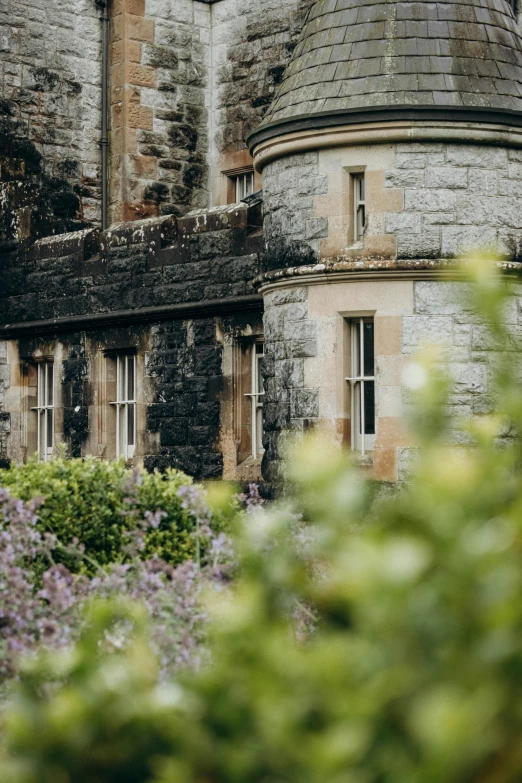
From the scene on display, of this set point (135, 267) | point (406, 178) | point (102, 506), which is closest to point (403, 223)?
point (406, 178)

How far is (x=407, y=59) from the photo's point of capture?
10.4m

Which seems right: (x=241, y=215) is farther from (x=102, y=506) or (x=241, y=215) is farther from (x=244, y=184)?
(x=102, y=506)

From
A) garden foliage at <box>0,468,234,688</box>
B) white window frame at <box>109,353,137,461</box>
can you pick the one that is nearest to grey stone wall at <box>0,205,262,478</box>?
white window frame at <box>109,353,137,461</box>

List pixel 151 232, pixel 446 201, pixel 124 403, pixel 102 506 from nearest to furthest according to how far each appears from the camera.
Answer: pixel 102 506, pixel 446 201, pixel 151 232, pixel 124 403

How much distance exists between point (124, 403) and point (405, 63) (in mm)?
5332

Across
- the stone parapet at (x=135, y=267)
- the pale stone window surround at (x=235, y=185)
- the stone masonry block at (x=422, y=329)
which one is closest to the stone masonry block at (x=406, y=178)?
the stone masonry block at (x=422, y=329)

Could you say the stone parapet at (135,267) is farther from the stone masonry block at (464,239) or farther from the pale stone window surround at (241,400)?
the stone masonry block at (464,239)

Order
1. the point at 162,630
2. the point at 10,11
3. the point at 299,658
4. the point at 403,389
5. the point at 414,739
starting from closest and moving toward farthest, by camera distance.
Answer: the point at 414,739 → the point at 299,658 → the point at 162,630 → the point at 403,389 → the point at 10,11

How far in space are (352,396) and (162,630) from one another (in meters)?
6.40

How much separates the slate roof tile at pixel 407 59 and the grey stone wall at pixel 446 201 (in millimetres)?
387

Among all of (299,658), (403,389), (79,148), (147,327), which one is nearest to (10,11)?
(79,148)

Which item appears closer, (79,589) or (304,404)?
(79,589)

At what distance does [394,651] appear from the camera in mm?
1927

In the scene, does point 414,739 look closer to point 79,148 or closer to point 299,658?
point 299,658
